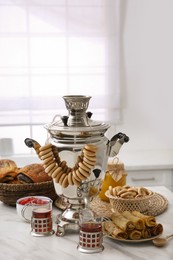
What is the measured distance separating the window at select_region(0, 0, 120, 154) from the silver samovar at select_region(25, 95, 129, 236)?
5.25ft

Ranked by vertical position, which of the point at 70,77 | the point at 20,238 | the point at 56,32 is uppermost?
the point at 56,32

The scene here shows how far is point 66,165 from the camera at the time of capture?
169 cm

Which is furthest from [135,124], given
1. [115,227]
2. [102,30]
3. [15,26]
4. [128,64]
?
[115,227]

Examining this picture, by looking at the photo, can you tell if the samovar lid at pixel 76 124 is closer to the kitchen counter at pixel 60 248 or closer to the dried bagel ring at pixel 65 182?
the dried bagel ring at pixel 65 182

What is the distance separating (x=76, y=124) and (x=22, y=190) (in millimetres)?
386

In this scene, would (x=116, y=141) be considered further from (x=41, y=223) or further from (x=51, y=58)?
(x=51, y=58)

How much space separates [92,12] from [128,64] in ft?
1.38

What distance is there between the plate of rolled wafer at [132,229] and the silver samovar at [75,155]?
0.14 m

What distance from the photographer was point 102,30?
3.31 metres

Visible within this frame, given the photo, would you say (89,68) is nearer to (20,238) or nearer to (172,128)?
(172,128)

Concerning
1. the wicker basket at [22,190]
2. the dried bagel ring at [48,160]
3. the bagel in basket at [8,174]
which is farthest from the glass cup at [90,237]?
the bagel in basket at [8,174]

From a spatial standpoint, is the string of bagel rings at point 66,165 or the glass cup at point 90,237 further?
the string of bagel rings at point 66,165

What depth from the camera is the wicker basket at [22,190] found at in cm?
193

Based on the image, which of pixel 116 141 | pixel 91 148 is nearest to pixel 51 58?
pixel 116 141
